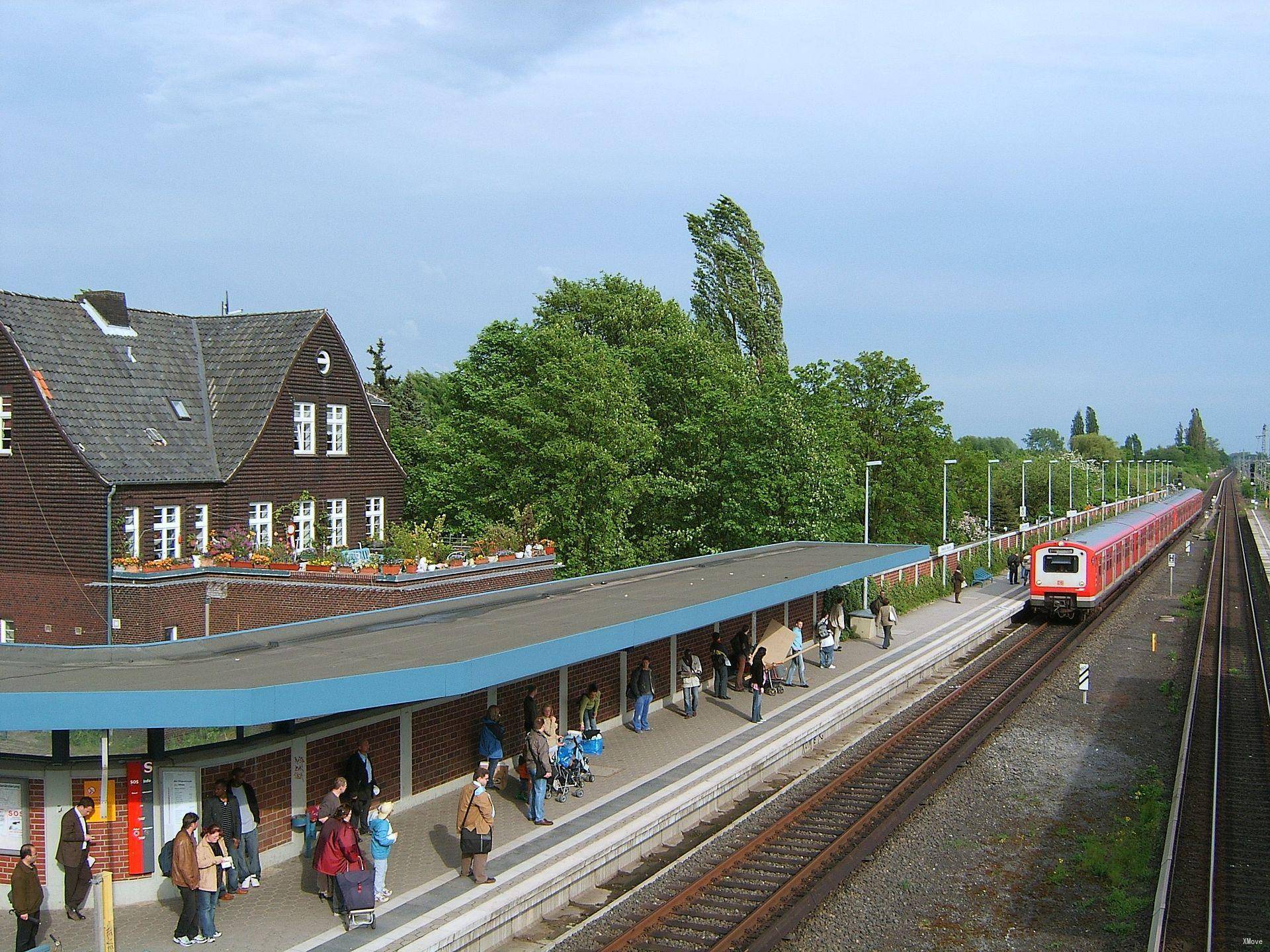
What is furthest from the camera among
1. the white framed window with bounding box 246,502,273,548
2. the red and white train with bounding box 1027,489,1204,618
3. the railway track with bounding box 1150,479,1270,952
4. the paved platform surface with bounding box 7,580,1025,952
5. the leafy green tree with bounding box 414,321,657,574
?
the red and white train with bounding box 1027,489,1204,618

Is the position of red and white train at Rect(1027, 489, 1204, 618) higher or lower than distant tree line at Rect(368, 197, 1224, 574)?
lower

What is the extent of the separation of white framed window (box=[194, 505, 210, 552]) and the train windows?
2588cm

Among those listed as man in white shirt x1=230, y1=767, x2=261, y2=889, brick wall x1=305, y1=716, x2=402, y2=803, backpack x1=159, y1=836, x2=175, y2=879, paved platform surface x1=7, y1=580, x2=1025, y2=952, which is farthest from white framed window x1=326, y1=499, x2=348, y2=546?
backpack x1=159, y1=836, x2=175, y2=879

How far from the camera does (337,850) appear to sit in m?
10.9

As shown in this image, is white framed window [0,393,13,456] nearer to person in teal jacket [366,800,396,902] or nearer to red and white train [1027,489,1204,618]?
person in teal jacket [366,800,396,902]

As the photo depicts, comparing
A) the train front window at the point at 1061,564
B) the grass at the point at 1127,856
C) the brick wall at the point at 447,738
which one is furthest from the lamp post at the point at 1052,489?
the brick wall at the point at 447,738

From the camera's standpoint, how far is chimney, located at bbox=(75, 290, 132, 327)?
1214 inches

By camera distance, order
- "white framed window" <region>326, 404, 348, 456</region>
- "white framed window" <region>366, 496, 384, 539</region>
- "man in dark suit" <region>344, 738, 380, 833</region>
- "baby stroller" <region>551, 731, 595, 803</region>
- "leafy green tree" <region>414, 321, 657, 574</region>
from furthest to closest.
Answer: "white framed window" <region>366, 496, 384, 539</region>, "leafy green tree" <region>414, 321, 657, 574</region>, "white framed window" <region>326, 404, 348, 456</region>, "baby stroller" <region>551, 731, 595, 803</region>, "man in dark suit" <region>344, 738, 380, 833</region>

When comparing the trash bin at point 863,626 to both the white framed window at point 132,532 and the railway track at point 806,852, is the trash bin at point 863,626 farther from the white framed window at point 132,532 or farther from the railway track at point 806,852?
the white framed window at point 132,532

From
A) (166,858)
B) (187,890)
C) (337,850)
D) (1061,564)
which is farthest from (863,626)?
(187,890)

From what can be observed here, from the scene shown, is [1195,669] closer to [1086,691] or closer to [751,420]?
[1086,691]

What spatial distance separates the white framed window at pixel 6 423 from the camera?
2795 centimetres

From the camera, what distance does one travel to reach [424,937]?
10.5 meters

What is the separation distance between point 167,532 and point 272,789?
18.2m
